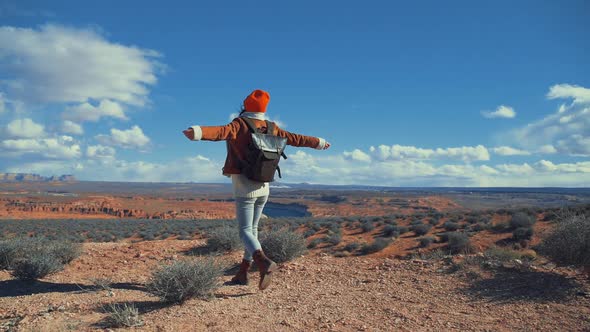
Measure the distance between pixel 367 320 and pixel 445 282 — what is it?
186 centimetres

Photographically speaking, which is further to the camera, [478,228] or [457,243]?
[478,228]

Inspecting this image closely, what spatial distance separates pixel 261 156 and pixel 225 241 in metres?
4.28

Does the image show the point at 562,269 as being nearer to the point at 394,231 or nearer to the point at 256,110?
Result: the point at 256,110

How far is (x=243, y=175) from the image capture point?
4246mm

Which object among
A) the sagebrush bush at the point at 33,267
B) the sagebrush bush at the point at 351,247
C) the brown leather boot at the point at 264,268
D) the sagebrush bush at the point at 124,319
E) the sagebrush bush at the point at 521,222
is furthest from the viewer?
the sagebrush bush at the point at 521,222

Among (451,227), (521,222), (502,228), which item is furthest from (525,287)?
(451,227)

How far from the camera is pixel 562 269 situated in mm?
5418

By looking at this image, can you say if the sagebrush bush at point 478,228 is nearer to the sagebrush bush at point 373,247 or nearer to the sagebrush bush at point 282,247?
the sagebrush bush at point 373,247

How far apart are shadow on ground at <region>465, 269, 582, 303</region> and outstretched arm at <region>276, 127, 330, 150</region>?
8.33 ft

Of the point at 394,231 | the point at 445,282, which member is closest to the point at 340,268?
the point at 445,282

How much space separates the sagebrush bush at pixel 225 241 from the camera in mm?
7832

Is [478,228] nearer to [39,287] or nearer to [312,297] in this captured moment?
[312,297]

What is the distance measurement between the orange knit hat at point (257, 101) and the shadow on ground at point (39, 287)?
2.71 m

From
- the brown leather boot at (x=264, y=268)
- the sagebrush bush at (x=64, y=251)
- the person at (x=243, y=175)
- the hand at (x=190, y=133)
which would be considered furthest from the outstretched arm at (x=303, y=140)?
the sagebrush bush at (x=64, y=251)
